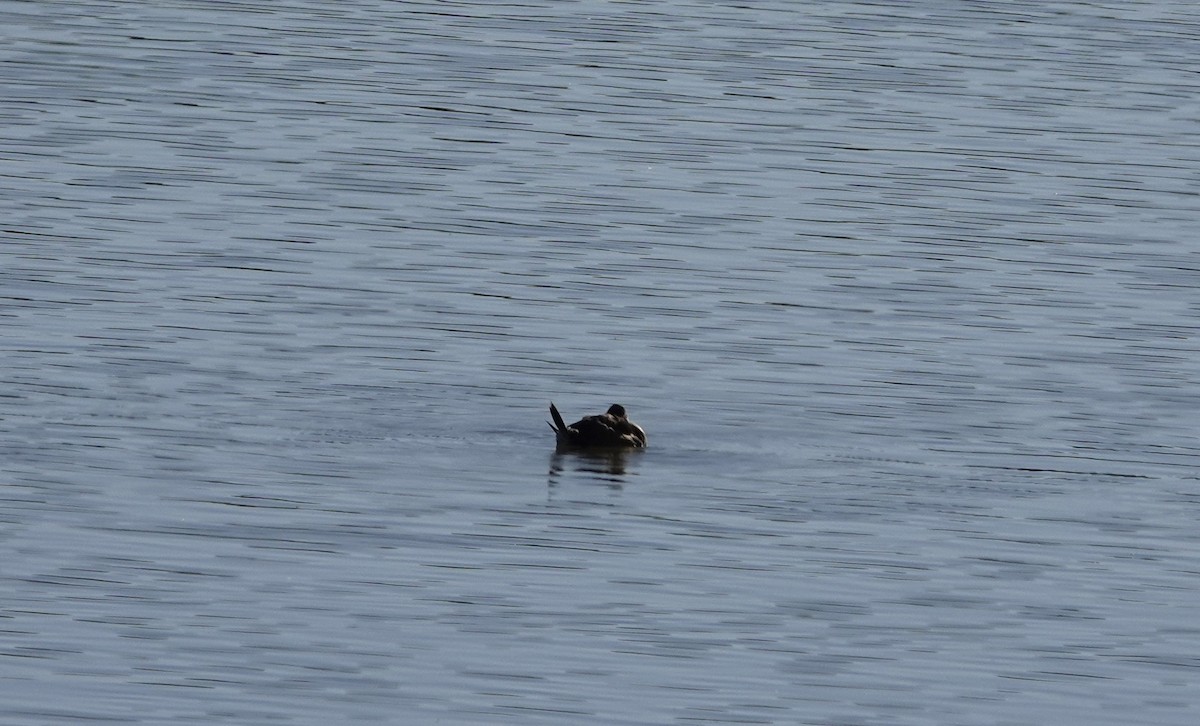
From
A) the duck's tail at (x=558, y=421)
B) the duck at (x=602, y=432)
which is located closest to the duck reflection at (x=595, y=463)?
the duck at (x=602, y=432)

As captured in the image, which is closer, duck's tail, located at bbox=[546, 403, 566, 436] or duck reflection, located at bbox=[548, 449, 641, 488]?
duck reflection, located at bbox=[548, 449, 641, 488]

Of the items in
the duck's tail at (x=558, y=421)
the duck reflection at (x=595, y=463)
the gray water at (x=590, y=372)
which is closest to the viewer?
the gray water at (x=590, y=372)

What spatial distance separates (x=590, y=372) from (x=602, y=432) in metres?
2.91

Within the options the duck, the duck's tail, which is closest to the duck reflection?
the duck

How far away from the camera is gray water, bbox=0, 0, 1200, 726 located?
16.6 m

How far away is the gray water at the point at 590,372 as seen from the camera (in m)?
16.6

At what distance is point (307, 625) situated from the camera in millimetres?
16906

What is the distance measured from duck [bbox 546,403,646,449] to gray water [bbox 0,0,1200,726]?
0.59ft

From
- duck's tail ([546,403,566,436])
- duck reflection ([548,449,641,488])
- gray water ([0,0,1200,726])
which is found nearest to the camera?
gray water ([0,0,1200,726])

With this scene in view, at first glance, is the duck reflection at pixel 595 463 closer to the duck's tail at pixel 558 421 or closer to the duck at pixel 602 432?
the duck at pixel 602 432

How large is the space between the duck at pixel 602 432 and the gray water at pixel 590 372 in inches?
7.1

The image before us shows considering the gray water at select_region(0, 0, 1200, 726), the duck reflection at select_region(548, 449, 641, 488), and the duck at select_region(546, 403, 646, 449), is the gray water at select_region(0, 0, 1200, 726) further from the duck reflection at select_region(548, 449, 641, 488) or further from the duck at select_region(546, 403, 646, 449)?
the duck at select_region(546, 403, 646, 449)

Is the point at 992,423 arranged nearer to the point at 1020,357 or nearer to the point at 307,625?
the point at 1020,357

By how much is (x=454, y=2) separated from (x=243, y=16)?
12.3ft
